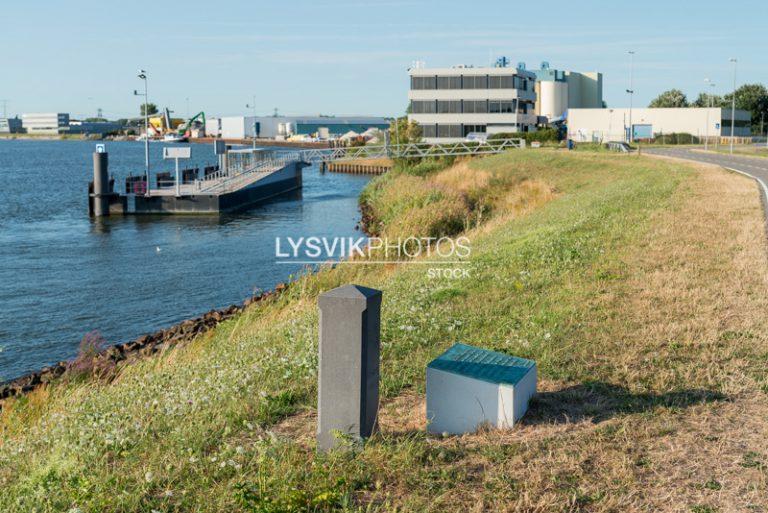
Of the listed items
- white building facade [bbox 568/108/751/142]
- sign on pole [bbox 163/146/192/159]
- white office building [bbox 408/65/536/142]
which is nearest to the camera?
sign on pole [bbox 163/146/192/159]

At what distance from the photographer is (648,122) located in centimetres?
10694

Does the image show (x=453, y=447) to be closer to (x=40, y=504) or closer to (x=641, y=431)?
(x=641, y=431)

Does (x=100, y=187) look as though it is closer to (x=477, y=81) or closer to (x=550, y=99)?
(x=477, y=81)

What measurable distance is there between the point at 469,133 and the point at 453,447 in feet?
303

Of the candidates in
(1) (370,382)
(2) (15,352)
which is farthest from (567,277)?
(2) (15,352)

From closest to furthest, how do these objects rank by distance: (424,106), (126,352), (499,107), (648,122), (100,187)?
1. (126,352)
2. (100,187)
3. (499,107)
4. (424,106)
5. (648,122)

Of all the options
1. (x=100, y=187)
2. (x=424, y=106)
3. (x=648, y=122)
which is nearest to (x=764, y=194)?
(x=100, y=187)

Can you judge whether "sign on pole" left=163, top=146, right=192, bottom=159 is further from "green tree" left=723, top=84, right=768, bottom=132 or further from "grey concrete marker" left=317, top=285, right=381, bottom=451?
"green tree" left=723, top=84, right=768, bottom=132

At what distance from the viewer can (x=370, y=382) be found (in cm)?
644

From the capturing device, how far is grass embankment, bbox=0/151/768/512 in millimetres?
5809

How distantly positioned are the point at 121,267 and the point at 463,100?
7307cm

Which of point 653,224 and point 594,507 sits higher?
point 653,224

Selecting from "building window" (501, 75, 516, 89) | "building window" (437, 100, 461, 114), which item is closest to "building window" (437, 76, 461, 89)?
"building window" (437, 100, 461, 114)

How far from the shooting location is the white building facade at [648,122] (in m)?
103
